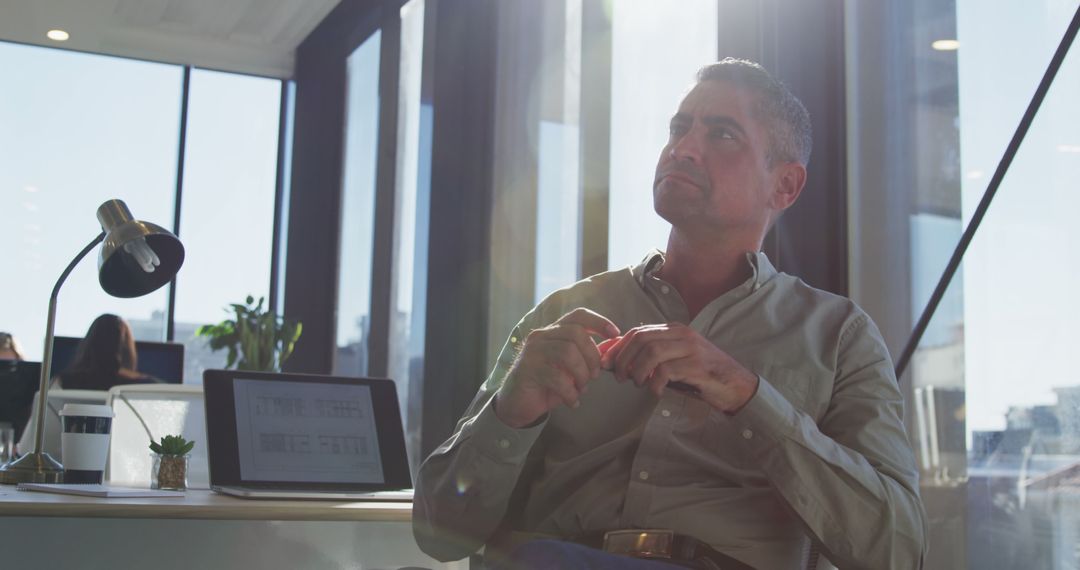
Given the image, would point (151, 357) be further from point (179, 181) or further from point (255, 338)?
point (179, 181)

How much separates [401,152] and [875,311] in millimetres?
3726

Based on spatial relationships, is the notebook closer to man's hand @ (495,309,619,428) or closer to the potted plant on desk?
man's hand @ (495,309,619,428)

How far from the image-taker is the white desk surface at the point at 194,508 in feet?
5.19

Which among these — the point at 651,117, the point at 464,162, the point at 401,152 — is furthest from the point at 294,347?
the point at 651,117

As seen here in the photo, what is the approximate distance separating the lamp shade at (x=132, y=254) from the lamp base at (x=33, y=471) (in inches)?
13.9

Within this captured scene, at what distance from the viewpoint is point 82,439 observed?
2035mm

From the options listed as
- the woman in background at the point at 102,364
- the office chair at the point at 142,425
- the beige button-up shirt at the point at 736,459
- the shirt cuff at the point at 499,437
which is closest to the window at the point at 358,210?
the woman in background at the point at 102,364

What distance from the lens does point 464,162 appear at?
4707 millimetres

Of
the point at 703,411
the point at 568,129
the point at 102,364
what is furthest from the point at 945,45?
the point at 102,364

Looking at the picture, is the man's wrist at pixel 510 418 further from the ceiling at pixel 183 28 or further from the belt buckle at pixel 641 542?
the ceiling at pixel 183 28

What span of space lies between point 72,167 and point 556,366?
687 centimetres

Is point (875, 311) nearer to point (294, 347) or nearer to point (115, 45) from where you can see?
point (294, 347)

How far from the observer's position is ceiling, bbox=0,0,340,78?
685 centimetres

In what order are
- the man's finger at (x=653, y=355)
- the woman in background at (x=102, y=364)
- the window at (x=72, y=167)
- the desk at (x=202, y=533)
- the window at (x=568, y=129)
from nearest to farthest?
the man's finger at (x=653, y=355), the desk at (x=202, y=533), the window at (x=568, y=129), the woman in background at (x=102, y=364), the window at (x=72, y=167)
